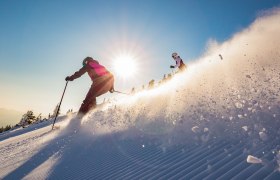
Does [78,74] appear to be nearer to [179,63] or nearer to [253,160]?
[179,63]

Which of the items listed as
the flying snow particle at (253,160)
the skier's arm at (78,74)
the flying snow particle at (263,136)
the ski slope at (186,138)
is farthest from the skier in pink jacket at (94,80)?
the flying snow particle at (253,160)

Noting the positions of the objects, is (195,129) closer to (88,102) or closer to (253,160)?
(253,160)

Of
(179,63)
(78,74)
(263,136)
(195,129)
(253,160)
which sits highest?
(179,63)

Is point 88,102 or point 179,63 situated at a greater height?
point 179,63

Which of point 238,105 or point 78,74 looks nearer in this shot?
point 238,105

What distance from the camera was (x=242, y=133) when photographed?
21.2ft

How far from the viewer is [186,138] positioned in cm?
739

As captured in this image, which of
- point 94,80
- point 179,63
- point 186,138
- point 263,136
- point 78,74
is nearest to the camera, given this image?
point 263,136

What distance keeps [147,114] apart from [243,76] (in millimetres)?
3563

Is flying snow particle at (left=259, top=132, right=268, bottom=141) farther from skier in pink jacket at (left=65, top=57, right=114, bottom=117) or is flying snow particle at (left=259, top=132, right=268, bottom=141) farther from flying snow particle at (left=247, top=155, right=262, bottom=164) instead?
skier in pink jacket at (left=65, top=57, right=114, bottom=117)

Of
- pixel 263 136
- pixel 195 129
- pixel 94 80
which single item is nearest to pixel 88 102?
pixel 94 80

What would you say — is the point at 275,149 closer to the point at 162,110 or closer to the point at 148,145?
the point at 148,145

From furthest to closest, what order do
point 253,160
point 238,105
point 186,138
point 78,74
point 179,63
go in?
point 179,63 < point 78,74 < point 238,105 < point 186,138 < point 253,160

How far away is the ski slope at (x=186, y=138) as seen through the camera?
17.7 ft
